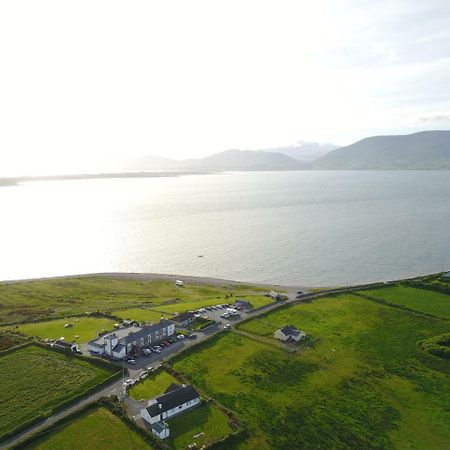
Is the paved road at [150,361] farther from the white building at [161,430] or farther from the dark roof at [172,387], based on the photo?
the white building at [161,430]

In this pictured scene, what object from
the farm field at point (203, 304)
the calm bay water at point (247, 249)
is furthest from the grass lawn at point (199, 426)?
the calm bay water at point (247, 249)

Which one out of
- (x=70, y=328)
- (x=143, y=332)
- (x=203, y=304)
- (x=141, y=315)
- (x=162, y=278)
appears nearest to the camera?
(x=143, y=332)

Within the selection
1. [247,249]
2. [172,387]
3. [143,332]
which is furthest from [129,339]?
[247,249]

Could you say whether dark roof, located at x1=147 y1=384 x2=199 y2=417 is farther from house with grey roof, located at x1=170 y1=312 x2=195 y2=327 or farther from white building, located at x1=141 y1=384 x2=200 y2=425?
house with grey roof, located at x1=170 y1=312 x2=195 y2=327

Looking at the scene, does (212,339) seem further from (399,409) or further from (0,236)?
(0,236)

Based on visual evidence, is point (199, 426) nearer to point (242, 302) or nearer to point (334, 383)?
point (334, 383)

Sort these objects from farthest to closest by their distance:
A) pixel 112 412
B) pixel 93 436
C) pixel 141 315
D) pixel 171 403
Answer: pixel 141 315
pixel 112 412
pixel 171 403
pixel 93 436

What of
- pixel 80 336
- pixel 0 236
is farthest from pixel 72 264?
pixel 80 336
